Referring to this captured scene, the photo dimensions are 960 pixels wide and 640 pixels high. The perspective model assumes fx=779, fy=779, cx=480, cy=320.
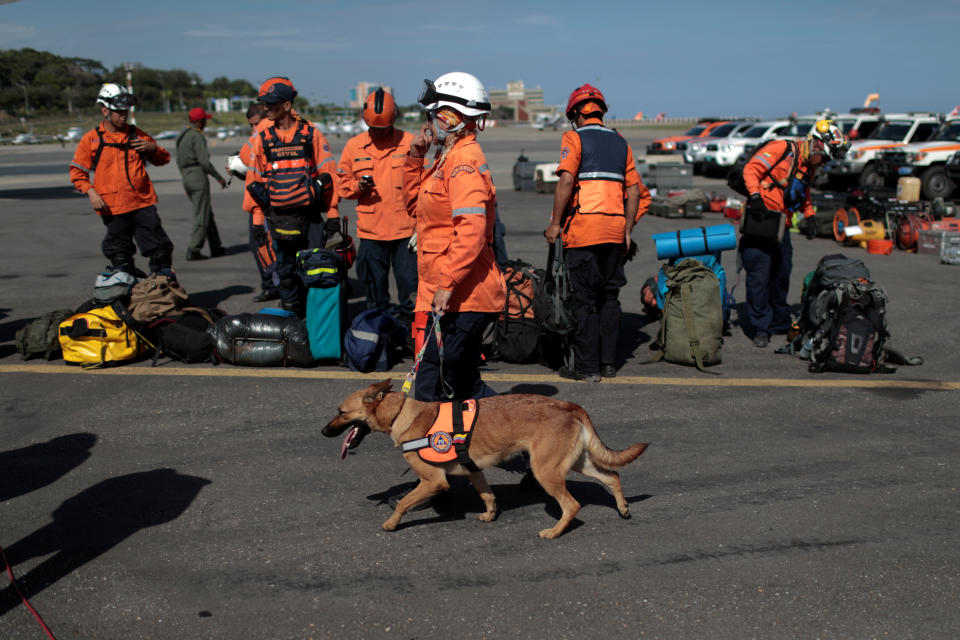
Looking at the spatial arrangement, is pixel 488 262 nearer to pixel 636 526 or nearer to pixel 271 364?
pixel 636 526

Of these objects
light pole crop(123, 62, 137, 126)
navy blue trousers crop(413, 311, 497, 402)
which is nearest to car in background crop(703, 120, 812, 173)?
light pole crop(123, 62, 137, 126)

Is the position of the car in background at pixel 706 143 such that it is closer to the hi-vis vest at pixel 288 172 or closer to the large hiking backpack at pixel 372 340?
the hi-vis vest at pixel 288 172

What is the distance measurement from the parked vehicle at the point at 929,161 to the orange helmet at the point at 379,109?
16.0m

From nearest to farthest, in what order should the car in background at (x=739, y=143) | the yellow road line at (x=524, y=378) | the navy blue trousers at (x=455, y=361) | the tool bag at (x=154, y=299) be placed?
the navy blue trousers at (x=455, y=361), the yellow road line at (x=524, y=378), the tool bag at (x=154, y=299), the car in background at (x=739, y=143)

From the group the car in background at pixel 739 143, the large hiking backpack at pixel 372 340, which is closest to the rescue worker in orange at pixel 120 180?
the large hiking backpack at pixel 372 340

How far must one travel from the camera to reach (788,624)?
128 inches

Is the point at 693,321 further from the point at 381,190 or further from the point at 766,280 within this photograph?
the point at 381,190

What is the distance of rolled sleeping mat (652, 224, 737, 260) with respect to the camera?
7.70m

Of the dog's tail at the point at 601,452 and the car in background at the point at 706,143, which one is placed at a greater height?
the car in background at the point at 706,143

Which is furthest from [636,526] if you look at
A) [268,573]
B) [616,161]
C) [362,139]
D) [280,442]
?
[362,139]

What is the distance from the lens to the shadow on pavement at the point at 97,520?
3.66 meters

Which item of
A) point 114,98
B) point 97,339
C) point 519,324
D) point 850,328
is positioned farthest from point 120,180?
point 850,328

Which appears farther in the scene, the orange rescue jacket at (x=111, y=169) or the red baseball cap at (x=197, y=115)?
the red baseball cap at (x=197, y=115)

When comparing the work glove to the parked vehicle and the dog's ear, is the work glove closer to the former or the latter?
the dog's ear
